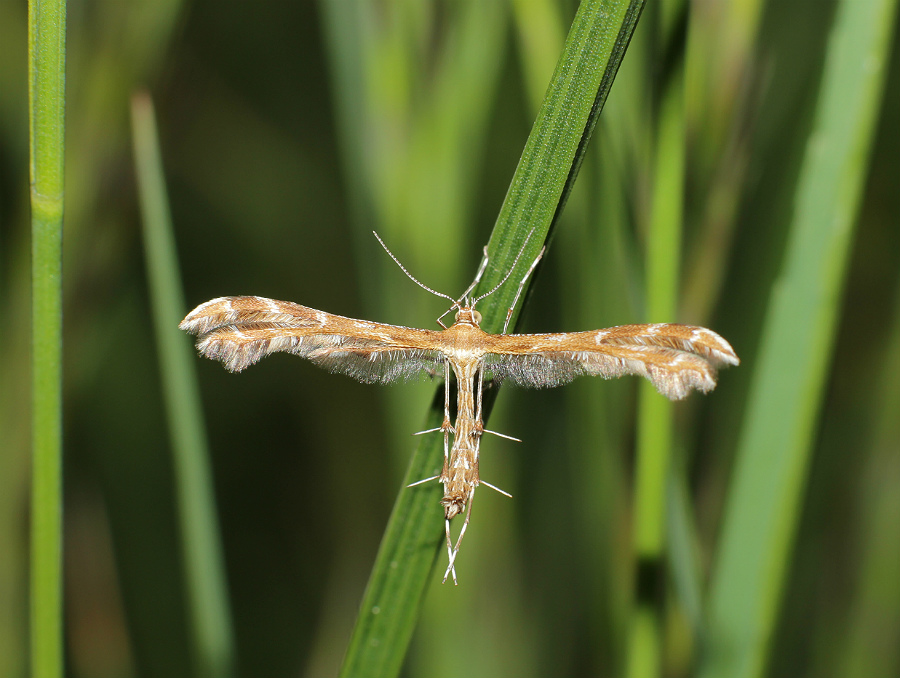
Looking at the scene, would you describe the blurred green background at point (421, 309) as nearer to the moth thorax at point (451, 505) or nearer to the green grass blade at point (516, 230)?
the green grass blade at point (516, 230)

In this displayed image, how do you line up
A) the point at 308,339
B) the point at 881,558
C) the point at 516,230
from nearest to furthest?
the point at 516,230 → the point at 308,339 → the point at 881,558

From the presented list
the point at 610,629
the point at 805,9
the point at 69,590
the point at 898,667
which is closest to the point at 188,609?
the point at 69,590

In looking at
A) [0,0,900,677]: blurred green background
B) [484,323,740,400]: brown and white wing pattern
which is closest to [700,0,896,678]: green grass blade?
[0,0,900,677]: blurred green background

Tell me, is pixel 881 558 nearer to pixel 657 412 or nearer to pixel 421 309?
pixel 657 412

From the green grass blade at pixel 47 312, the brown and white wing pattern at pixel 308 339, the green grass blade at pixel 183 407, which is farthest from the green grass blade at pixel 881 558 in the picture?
the green grass blade at pixel 47 312

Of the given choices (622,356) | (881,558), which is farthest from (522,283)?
(881,558)

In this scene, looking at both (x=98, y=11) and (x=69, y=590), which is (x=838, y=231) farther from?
(x=69, y=590)
